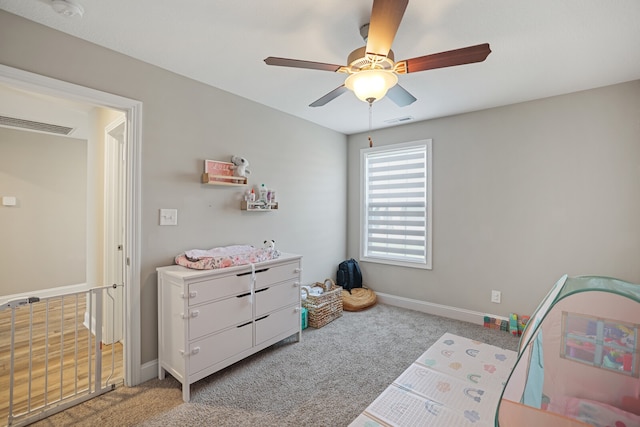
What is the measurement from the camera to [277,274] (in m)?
2.62

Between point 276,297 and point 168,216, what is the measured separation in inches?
44.5

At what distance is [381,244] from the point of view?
405cm

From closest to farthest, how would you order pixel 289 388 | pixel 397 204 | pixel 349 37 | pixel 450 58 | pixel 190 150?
1. pixel 450 58
2. pixel 349 37
3. pixel 289 388
4. pixel 190 150
5. pixel 397 204

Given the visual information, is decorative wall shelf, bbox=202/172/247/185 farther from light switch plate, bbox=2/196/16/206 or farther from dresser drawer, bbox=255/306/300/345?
light switch plate, bbox=2/196/16/206

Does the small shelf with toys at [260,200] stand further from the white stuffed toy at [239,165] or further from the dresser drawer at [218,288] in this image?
the dresser drawer at [218,288]

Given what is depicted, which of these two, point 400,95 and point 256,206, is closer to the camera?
point 400,95

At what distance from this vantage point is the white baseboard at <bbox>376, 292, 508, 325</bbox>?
10.7 ft

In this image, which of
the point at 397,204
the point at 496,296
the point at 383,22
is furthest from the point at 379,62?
the point at 496,296

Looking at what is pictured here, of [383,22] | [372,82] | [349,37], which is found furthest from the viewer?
[349,37]

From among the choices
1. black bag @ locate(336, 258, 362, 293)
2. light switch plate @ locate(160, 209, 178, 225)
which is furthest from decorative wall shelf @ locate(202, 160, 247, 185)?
black bag @ locate(336, 258, 362, 293)

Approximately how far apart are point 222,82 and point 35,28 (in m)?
1.18

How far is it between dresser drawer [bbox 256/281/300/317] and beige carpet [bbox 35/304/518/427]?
412mm

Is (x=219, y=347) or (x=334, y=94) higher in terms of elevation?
(x=334, y=94)

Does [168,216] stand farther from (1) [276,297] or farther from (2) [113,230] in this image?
(1) [276,297]
